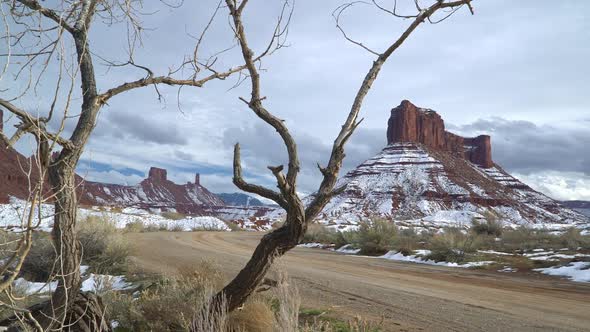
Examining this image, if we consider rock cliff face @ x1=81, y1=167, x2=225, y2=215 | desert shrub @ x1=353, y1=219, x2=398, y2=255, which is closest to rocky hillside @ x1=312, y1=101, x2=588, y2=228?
desert shrub @ x1=353, y1=219, x2=398, y2=255

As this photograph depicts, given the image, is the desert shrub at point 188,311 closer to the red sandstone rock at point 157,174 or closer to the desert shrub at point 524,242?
the desert shrub at point 524,242

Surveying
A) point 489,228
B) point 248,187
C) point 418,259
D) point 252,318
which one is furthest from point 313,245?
point 248,187

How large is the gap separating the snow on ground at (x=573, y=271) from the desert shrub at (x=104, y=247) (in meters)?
12.1

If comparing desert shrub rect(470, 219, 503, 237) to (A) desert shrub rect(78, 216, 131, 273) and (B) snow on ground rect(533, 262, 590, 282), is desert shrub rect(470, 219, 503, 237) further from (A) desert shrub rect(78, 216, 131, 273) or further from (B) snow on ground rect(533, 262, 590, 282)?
(A) desert shrub rect(78, 216, 131, 273)

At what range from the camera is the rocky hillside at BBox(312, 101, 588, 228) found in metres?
84.6

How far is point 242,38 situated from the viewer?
4.75 m

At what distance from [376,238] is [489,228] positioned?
10.9 metres

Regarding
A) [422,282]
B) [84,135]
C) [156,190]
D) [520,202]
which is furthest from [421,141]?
[84,135]

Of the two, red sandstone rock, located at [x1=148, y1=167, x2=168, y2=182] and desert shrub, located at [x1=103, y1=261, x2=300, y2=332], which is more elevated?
red sandstone rock, located at [x1=148, y1=167, x2=168, y2=182]

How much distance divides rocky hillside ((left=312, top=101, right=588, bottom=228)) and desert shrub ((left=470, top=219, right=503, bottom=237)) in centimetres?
3989

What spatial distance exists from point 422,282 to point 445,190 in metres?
84.6

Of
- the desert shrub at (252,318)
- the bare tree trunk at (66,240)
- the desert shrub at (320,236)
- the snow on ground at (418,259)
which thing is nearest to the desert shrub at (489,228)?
the desert shrub at (320,236)

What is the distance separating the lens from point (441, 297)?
9.06 meters

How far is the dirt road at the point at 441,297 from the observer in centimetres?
682
